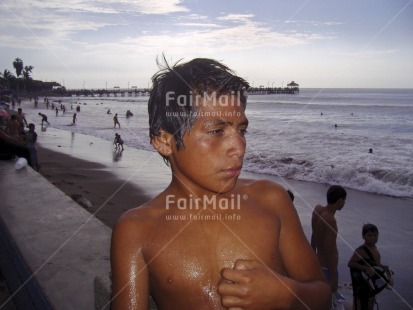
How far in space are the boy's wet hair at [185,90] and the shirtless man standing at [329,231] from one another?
211 inches

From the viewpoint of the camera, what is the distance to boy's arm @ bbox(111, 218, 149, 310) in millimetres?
1469

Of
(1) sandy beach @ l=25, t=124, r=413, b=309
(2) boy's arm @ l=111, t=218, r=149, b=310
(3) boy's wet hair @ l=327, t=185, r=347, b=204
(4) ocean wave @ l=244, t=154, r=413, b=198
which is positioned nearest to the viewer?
(2) boy's arm @ l=111, t=218, r=149, b=310

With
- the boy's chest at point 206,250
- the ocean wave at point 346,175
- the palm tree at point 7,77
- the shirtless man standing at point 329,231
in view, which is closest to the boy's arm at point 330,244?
the shirtless man standing at point 329,231

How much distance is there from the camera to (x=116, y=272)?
149cm

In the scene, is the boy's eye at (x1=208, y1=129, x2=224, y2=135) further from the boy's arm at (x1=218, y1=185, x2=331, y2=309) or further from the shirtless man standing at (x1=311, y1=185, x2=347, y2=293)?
the shirtless man standing at (x1=311, y1=185, x2=347, y2=293)

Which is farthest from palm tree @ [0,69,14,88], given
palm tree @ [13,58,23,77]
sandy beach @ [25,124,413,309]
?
sandy beach @ [25,124,413,309]

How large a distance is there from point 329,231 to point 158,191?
7734 mm

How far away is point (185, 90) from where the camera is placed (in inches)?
63.3

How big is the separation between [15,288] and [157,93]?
2046 millimetres

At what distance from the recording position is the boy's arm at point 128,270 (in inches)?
57.8

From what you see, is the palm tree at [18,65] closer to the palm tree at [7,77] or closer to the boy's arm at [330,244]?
the palm tree at [7,77]

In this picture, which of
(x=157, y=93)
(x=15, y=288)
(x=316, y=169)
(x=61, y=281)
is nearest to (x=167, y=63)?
(x=157, y=93)

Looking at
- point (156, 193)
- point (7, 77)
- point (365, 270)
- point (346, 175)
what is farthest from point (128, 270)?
point (7, 77)

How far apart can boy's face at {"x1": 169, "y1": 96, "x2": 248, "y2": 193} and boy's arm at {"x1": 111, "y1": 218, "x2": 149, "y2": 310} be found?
0.39 meters
